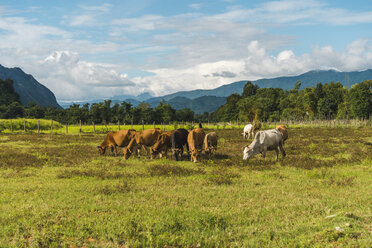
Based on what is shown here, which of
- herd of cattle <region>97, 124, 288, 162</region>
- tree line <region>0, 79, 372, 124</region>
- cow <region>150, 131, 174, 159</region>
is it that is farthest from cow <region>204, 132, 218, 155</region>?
tree line <region>0, 79, 372, 124</region>

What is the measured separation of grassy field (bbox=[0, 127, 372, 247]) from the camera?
6.65 metres

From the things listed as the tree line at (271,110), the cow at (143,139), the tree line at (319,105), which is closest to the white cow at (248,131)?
the cow at (143,139)

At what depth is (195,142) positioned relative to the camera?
19156 millimetres

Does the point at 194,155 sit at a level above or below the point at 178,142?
below

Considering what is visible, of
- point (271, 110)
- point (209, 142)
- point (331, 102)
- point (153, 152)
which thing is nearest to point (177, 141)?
point (153, 152)

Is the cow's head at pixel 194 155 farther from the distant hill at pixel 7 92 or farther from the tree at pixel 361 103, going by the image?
the distant hill at pixel 7 92

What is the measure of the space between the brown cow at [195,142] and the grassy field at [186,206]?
2479 millimetres

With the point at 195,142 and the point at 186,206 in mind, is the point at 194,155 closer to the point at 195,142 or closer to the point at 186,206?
the point at 195,142

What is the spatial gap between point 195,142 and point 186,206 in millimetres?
10321

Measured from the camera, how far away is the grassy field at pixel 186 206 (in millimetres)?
6648

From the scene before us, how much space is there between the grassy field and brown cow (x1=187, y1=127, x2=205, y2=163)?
2479 mm

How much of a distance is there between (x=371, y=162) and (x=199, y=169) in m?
10.4

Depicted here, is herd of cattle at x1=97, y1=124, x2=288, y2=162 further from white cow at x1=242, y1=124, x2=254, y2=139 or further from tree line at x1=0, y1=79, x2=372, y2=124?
tree line at x1=0, y1=79, x2=372, y2=124

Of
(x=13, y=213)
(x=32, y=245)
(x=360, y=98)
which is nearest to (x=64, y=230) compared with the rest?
(x=32, y=245)
